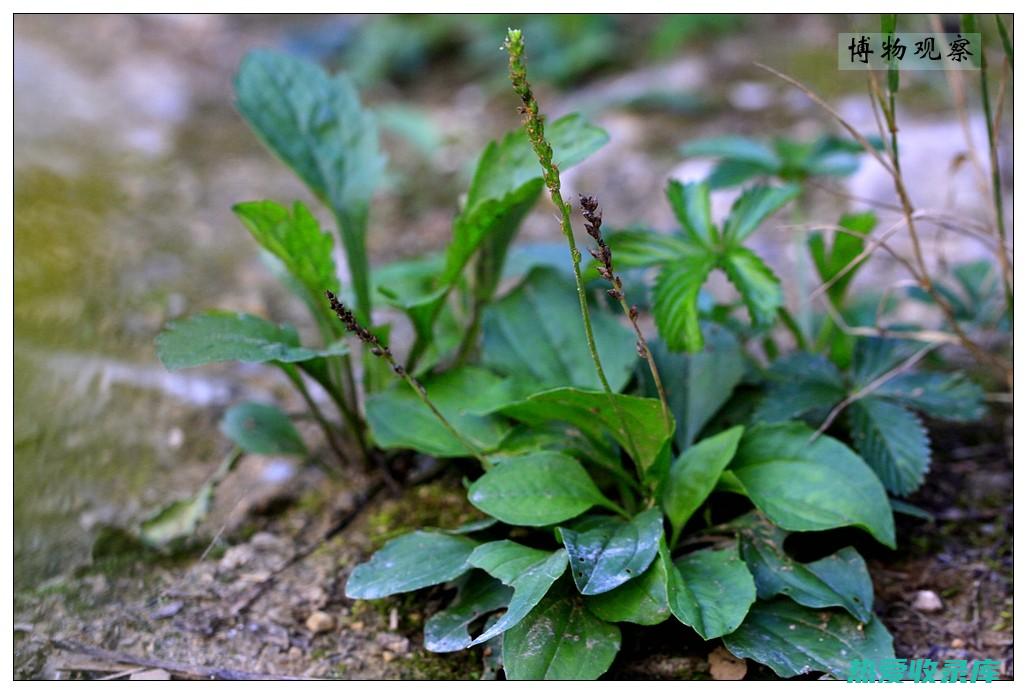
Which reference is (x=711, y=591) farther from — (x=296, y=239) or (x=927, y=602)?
(x=296, y=239)

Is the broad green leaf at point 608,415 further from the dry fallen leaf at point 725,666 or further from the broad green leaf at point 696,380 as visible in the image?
the dry fallen leaf at point 725,666

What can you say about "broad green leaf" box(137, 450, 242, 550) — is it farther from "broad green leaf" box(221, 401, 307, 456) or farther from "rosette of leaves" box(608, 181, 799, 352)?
"rosette of leaves" box(608, 181, 799, 352)

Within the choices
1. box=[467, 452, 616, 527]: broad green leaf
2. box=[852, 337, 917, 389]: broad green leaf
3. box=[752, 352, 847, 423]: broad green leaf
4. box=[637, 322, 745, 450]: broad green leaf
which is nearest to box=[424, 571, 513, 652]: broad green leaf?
box=[467, 452, 616, 527]: broad green leaf

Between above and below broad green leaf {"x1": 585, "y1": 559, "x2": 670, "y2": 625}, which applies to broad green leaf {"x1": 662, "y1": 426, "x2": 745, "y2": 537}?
above

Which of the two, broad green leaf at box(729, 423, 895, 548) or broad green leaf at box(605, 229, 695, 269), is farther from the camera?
broad green leaf at box(605, 229, 695, 269)

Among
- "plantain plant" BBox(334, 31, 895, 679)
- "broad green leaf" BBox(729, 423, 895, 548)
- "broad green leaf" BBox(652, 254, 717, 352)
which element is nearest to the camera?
"plantain plant" BBox(334, 31, 895, 679)

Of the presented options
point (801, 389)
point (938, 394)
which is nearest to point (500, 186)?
point (801, 389)

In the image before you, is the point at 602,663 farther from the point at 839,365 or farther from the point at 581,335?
the point at 839,365
